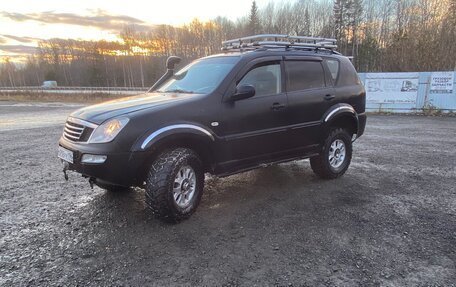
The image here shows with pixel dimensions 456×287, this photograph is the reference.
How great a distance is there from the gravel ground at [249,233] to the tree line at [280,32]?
21.8 m

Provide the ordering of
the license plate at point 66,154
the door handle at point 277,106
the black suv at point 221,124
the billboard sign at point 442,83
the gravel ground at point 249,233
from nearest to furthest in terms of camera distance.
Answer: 1. the gravel ground at point 249,233
2. the black suv at point 221,124
3. the license plate at point 66,154
4. the door handle at point 277,106
5. the billboard sign at point 442,83

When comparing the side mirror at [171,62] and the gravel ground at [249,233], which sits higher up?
the side mirror at [171,62]

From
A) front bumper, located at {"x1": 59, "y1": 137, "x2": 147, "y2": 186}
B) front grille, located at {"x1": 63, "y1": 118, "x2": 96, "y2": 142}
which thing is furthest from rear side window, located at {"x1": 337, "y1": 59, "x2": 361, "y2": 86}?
front grille, located at {"x1": 63, "y1": 118, "x2": 96, "y2": 142}

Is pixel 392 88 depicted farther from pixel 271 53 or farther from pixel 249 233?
pixel 249 233

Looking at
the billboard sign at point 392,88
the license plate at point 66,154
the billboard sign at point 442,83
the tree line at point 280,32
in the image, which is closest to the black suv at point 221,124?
the license plate at point 66,154

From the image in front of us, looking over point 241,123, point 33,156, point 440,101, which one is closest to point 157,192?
point 241,123

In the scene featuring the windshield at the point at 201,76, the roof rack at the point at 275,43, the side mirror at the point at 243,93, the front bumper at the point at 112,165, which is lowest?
the front bumper at the point at 112,165

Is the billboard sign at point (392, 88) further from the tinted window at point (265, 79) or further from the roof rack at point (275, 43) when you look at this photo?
the tinted window at point (265, 79)

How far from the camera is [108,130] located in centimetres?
364

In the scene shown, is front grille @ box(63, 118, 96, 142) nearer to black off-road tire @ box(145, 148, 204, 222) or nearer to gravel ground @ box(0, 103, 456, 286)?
black off-road tire @ box(145, 148, 204, 222)

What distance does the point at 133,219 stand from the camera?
4.17 m

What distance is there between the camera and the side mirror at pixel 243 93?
13.8ft

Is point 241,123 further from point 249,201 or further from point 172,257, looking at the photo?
point 172,257

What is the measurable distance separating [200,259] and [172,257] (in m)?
0.28
